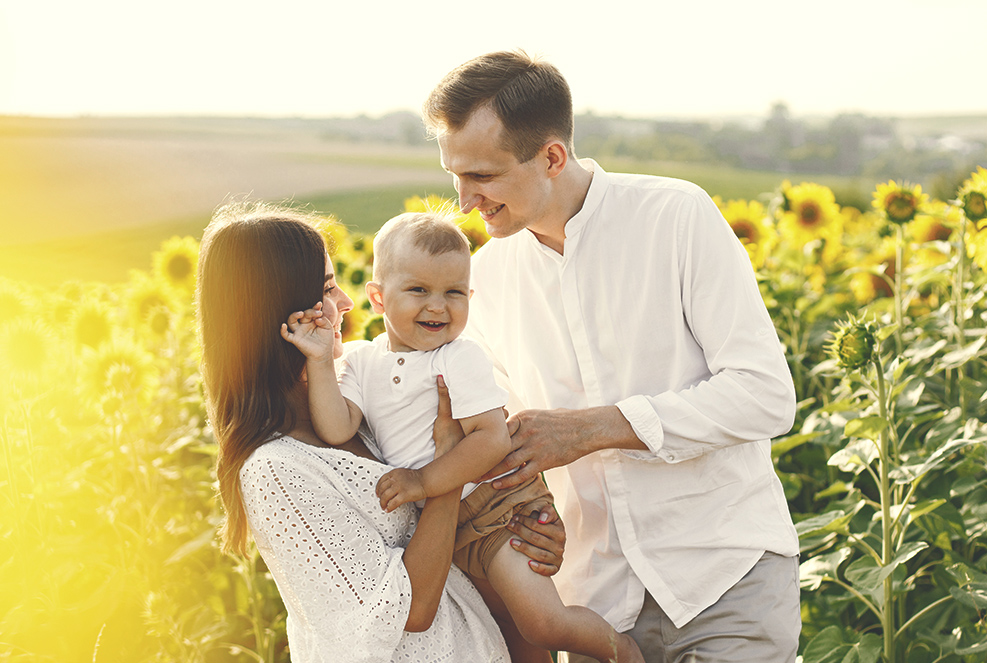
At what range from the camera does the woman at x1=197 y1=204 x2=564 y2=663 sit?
190cm

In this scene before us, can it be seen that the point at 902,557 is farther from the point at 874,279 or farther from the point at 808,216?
the point at 808,216

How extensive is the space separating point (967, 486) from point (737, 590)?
3.39 ft

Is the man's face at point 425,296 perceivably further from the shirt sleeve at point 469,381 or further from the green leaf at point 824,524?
the green leaf at point 824,524

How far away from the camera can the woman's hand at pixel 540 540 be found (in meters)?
2.11

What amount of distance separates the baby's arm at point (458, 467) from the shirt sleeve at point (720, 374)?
34 centimetres

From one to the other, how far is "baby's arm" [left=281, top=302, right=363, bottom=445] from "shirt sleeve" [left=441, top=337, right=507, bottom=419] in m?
0.27

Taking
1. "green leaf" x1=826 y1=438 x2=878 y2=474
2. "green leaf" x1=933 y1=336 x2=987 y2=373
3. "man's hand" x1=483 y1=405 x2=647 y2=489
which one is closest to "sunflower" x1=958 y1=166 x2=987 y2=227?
"green leaf" x1=933 y1=336 x2=987 y2=373

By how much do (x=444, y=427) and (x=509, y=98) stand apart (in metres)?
0.90

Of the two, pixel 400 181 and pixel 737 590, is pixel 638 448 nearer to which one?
pixel 737 590

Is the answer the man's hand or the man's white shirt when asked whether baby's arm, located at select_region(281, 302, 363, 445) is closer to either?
the man's hand

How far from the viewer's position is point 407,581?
6.40 ft

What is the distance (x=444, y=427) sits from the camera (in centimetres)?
210

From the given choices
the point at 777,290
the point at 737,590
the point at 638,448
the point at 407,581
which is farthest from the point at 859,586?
the point at 777,290

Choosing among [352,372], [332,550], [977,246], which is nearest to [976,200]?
[977,246]
